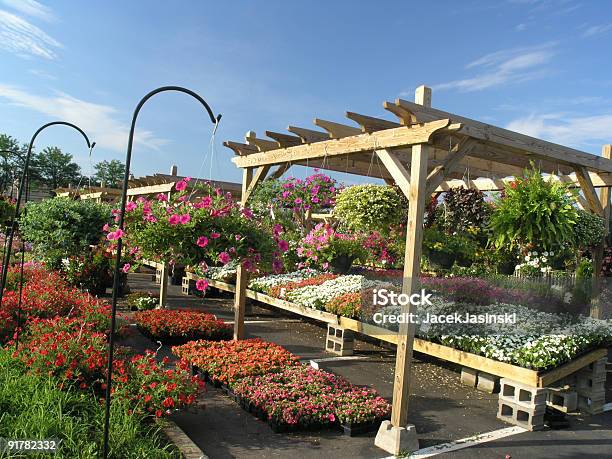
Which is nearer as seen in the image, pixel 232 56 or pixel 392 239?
pixel 232 56

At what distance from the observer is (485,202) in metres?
7.04

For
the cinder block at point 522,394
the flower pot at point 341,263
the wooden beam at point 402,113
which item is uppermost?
the wooden beam at point 402,113

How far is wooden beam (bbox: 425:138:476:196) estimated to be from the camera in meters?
3.62

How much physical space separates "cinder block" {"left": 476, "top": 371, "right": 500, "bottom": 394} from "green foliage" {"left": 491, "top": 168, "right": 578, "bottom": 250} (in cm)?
150

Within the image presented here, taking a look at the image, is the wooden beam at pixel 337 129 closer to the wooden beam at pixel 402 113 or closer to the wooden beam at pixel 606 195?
the wooden beam at pixel 402 113

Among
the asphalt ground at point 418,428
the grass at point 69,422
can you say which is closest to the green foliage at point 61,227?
the asphalt ground at point 418,428

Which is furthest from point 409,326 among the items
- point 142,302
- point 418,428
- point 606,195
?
point 142,302

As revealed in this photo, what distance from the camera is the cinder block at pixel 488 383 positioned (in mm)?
4902

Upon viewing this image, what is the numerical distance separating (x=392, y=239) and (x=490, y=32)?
3420 millimetres

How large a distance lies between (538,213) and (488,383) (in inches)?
72.8

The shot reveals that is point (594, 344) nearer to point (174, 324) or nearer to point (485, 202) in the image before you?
point (485, 202)

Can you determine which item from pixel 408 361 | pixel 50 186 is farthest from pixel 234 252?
pixel 50 186

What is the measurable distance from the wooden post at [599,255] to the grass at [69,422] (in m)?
5.25

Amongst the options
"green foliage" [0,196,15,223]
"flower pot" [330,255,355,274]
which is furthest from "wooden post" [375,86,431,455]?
"green foliage" [0,196,15,223]
